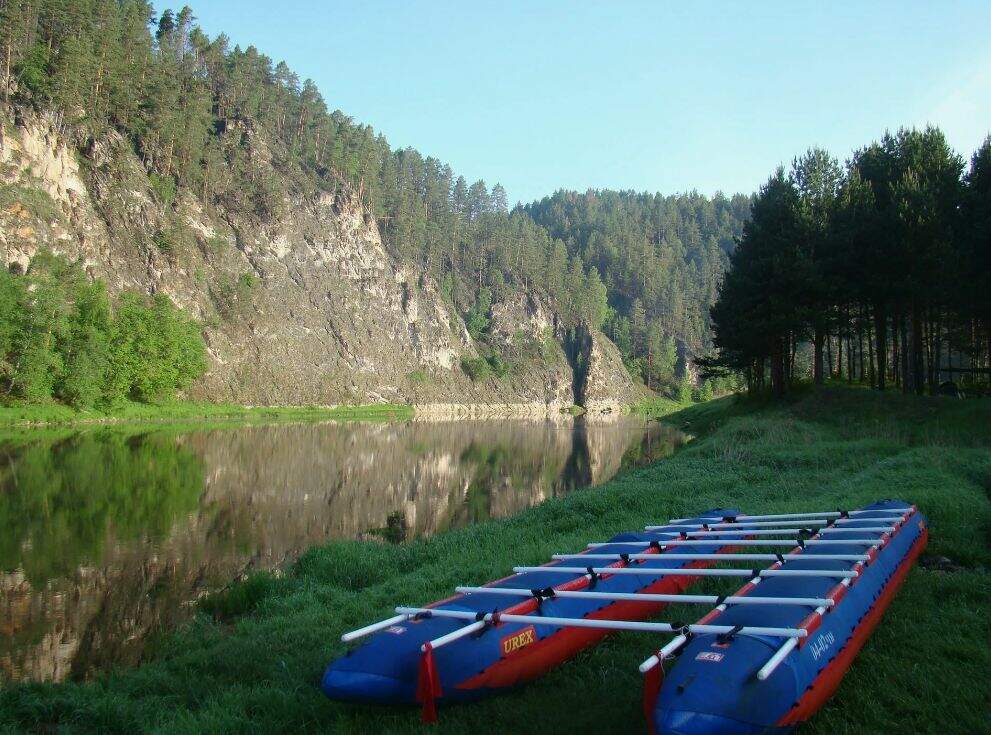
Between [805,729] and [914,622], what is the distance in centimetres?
307

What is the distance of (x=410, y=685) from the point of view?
252 inches

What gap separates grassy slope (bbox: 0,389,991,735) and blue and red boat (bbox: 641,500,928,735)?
0.38 metres

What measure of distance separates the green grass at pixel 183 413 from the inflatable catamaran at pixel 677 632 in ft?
152

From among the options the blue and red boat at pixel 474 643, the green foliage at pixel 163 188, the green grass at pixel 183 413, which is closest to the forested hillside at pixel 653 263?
the green grass at pixel 183 413

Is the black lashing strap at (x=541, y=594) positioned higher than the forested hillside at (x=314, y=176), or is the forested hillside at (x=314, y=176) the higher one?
the forested hillside at (x=314, y=176)

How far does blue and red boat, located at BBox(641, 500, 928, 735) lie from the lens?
498 cm

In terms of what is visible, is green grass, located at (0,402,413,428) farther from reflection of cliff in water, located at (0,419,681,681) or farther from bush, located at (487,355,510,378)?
bush, located at (487,355,510,378)

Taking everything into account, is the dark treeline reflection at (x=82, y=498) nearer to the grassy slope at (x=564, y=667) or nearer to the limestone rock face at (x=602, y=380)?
the grassy slope at (x=564, y=667)

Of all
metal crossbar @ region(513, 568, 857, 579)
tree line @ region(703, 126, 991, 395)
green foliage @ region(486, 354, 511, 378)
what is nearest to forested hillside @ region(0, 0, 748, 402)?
green foliage @ region(486, 354, 511, 378)

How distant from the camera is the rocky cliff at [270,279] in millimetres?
53250

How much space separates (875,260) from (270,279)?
205ft

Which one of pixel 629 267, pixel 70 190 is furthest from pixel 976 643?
pixel 629 267

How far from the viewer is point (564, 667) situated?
291 inches

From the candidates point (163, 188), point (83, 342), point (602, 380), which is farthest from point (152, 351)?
point (602, 380)
